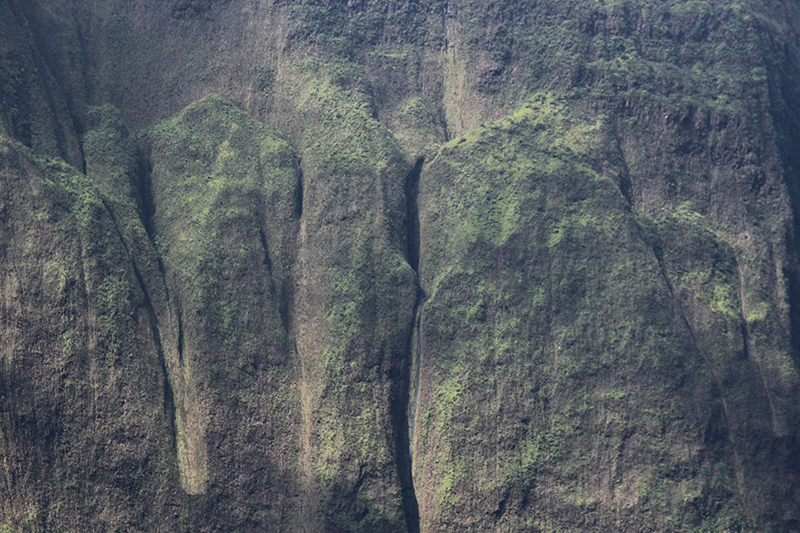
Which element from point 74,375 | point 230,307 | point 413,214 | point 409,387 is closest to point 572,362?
point 409,387

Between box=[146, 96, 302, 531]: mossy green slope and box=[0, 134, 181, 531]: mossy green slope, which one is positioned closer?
box=[0, 134, 181, 531]: mossy green slope

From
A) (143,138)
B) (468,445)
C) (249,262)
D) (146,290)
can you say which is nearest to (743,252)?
(468,445)

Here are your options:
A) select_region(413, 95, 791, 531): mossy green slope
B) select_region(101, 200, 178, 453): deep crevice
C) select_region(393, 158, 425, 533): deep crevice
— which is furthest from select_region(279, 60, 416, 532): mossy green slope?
select_region(101, 200, 178, 453): deep crevice

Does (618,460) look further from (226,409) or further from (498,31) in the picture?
(498,31)

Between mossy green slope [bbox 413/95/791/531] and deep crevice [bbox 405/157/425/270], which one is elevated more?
deep crevice [bbox 405/157/425/270]

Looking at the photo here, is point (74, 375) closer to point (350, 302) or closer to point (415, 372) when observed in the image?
point (350, 302)

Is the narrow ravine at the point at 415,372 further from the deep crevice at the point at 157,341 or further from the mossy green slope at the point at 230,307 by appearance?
the deep crevice at the point at 157,341

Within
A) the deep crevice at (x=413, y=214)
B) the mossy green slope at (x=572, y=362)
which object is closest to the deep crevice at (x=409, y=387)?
the deep crevice at (x=413, y=214)

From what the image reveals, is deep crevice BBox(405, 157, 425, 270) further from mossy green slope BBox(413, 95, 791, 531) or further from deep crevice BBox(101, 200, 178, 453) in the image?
deep crevice BBox(101, 200, 178, 453)
